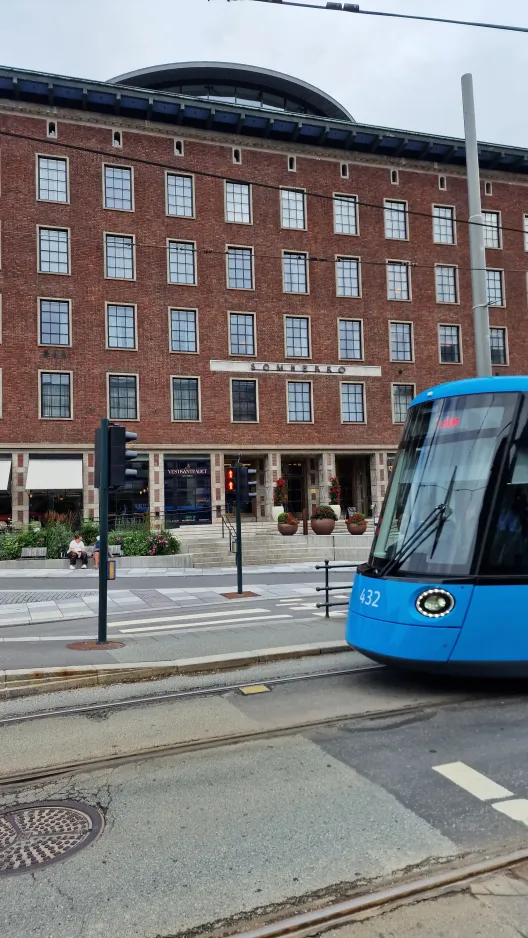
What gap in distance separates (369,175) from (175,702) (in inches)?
1406

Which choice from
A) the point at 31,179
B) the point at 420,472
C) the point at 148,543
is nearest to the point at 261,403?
the point at 148,543

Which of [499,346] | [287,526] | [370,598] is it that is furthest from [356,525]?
[370,598]

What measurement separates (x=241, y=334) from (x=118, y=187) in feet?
29.8

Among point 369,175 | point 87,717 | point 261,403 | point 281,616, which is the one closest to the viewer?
point 87,717

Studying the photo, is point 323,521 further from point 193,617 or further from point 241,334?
point 193,617

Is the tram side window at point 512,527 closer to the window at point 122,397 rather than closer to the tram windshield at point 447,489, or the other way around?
the tram windshield at point 447,489

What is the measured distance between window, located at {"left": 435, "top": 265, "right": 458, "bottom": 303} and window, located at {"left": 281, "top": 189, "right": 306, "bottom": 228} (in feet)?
26.5

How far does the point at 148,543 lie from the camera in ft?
82.6

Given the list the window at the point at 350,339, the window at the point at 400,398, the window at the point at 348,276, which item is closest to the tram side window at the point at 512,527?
the window at the point at 350,339

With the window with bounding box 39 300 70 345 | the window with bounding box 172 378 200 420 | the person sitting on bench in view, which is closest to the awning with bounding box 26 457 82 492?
the window with bounding box 172 378 200 420

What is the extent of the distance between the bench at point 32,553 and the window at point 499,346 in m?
26.6

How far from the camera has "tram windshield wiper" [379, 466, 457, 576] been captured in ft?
21.2

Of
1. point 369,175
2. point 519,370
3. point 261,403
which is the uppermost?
point 369,175

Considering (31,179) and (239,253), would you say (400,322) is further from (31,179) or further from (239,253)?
(31,179)
